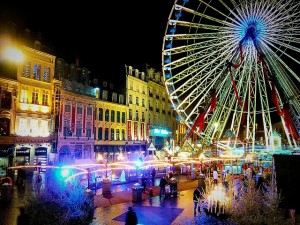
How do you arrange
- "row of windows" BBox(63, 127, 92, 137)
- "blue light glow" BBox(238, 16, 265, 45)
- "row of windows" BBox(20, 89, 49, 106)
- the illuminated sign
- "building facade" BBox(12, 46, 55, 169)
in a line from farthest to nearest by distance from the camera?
the illuminated sign, "row of windows" BBox(63, 127, 92, 137), "row of windows" BBox(20, 89, 49, 106), "building facade" BBox(12, 46, 55, 169), "blue light glow" BBox(238, 16, 265, 45)

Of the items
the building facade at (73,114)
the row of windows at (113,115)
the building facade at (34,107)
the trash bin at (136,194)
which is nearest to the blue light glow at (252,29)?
the trash bin at (136,194)

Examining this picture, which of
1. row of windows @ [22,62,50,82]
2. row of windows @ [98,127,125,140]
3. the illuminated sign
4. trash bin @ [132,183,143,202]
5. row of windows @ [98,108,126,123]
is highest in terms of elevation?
row of windows @ [22,62,50,82]

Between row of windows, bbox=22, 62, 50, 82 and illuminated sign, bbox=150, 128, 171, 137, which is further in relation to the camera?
illuminated sign, bbox=150, 128, 171, 137

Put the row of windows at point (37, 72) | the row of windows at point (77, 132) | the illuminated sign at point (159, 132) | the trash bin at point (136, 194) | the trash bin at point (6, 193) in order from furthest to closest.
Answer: the illuminated sign at point (159, 132) < the row of windows at point (77, 132) < the row of windows at point (37, 72) < the trash bin at point (136, 194) < the trash bin at point (6, 193)

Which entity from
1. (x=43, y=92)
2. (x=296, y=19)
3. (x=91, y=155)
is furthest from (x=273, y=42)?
(x=91, y=155)

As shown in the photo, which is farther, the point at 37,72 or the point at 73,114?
the point at 73,114

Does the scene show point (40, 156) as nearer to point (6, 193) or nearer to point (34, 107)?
point (34, 107)

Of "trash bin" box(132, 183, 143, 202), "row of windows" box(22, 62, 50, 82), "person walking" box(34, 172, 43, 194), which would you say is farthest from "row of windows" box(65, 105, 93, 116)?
"trash bin" box(132, 183, 143, 202)

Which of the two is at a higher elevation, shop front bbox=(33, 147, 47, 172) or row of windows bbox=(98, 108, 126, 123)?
row of windows bbox=(98, 108, 126, 123)

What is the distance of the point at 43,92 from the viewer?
44.2 m

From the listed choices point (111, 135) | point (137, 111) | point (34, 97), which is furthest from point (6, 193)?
point (137, 111)

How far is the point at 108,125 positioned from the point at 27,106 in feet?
62.4

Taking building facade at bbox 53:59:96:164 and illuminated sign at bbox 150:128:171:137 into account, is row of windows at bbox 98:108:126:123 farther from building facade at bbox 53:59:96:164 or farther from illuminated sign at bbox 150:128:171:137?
illuminated sign at bbox 150:128:171:137

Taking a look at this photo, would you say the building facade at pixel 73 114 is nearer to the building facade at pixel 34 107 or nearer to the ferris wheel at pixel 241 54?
the building facade at pixel 34 107
